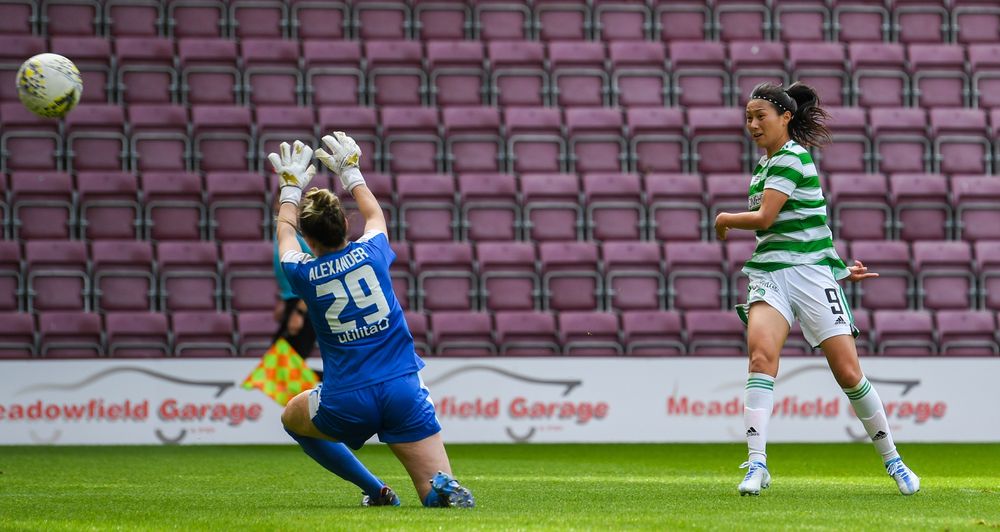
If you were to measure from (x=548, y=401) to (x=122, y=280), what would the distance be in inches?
180

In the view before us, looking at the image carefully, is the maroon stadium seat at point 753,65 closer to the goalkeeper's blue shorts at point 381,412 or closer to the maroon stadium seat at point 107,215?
the maroon stadium seat at point 107,215

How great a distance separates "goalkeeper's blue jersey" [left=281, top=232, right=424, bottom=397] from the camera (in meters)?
5.43

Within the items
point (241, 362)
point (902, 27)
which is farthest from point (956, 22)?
point (241, 362)

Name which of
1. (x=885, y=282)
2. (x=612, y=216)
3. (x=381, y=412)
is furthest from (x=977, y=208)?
(x=381, y=412)

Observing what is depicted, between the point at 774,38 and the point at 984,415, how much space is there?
6136 mm

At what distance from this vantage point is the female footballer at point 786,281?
6137 millimetres

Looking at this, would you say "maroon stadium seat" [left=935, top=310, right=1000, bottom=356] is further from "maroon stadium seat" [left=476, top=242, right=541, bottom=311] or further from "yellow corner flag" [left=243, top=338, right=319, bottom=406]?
"yellow corner flag" [left=243, top=338, right=319, bottom=406]

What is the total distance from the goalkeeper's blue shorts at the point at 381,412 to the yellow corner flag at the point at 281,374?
5.38 metres

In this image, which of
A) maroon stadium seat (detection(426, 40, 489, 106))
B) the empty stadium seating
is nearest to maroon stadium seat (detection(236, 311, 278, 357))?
the empty stadium seating

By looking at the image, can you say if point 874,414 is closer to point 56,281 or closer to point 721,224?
point 721,224

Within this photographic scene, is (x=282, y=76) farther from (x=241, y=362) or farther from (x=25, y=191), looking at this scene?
(x=241, y=362)

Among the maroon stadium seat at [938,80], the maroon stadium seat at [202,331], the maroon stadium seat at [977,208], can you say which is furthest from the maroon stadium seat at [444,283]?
the maroon stadium seat at [938,80]

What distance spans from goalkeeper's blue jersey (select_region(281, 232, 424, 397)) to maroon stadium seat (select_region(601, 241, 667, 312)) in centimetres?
840

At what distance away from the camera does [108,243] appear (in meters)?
13.8
